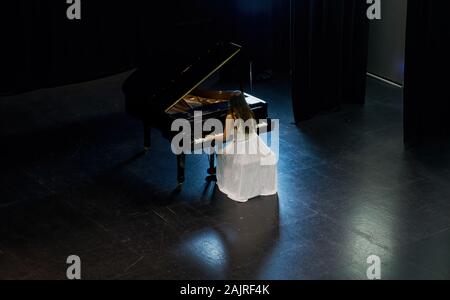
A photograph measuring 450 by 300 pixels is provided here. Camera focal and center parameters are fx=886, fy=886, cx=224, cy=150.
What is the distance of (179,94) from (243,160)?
859mm

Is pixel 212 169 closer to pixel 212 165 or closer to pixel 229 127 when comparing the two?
pixel 212 165

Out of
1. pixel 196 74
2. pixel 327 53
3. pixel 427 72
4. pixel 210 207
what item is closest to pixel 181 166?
pixel 210 207

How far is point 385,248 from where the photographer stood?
7.48 m

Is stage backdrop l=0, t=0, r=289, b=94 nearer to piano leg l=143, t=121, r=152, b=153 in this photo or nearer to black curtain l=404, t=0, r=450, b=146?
piano leg l=143, t=121, r=152, b=153

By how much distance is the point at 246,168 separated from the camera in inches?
320

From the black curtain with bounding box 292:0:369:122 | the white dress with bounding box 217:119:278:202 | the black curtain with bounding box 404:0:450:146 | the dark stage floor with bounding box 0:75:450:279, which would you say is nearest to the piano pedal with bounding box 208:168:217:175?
the dark stage floor with bounding box 0:75:450:279

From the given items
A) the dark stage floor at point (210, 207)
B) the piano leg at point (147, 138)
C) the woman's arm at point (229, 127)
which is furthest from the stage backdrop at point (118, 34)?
the woman's arm at point (229, 127)

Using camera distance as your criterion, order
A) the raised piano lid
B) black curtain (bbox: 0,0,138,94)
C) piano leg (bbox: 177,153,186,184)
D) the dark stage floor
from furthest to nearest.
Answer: black curtain (bbox: 0,0,138,94) < piano leg (bbox: 177,153,186,184) < the raised piano lid < the dark stage floor

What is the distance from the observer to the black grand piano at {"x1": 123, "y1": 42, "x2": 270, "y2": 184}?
27.0ft

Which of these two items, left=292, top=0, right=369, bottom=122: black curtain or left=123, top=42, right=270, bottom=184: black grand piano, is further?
left=292, top=0, right=369, bottom=122: black curtain

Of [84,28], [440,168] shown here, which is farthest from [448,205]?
[84,28]

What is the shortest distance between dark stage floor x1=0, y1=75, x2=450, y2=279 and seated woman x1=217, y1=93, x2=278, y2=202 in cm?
14

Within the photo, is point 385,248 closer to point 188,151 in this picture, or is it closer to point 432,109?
point 188,151

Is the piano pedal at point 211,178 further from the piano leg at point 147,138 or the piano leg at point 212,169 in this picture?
the piano leg at point 147,138
